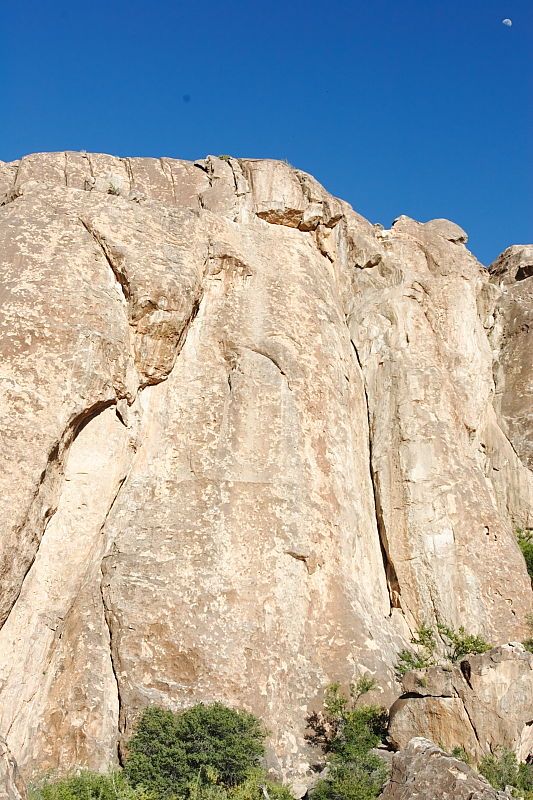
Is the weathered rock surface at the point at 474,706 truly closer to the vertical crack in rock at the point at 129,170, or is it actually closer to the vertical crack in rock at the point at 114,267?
the vertical crack in rock at the point at 114,267

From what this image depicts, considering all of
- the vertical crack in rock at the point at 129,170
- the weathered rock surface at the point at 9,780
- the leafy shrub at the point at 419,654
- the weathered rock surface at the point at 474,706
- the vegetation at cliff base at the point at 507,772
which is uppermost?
the vertical crack in rock at the point at 129,170

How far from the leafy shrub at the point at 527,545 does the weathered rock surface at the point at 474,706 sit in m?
6.45

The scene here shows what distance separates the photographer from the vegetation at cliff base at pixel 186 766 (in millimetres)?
12094

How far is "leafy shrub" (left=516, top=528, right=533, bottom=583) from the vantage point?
66.2ft

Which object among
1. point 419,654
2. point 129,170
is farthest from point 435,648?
point 129,170

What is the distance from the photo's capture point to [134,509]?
52.0 feet

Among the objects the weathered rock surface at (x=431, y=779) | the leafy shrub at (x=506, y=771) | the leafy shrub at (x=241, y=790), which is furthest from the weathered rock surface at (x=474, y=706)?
the leafy shrub at (x=241, y=790)

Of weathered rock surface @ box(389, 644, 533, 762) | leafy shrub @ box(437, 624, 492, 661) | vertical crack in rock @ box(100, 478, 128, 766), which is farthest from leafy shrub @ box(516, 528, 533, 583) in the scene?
vertical crack in rock @ box(100, 478, 128, 766)

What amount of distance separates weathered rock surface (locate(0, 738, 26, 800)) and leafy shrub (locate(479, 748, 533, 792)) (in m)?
6.99

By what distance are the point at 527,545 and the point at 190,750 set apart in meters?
11.6

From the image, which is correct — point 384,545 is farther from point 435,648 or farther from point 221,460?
point 221,460

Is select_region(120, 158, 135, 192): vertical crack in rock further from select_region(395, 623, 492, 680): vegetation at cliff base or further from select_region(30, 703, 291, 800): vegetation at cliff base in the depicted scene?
select_region(30, 703, 291, 800): vegetation at cliff base

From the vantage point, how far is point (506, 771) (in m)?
12.4

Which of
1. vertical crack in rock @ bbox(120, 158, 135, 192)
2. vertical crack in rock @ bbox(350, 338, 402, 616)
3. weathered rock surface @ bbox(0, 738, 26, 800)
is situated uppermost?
vertical crack in rock @ bbox(120, 158, 135, 192)
